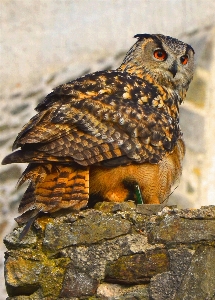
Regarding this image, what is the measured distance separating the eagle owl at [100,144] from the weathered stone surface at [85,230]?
25 centimetres

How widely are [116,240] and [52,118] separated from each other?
2.82 ft

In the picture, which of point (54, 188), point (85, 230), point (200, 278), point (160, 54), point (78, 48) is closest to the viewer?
point (200, 278)

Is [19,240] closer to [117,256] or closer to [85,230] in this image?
[85,230]

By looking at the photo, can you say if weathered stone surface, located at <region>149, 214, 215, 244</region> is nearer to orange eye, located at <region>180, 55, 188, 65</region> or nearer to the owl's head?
the owl's head

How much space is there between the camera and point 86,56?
7.39m

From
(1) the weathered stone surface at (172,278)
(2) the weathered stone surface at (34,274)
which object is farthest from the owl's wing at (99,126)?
(1) the weathered stone surface at (172,278)

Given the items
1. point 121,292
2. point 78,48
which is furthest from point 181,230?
point 78,48

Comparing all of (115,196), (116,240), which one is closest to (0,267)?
(115,196)

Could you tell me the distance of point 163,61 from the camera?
518cm

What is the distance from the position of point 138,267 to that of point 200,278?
25 centimetres

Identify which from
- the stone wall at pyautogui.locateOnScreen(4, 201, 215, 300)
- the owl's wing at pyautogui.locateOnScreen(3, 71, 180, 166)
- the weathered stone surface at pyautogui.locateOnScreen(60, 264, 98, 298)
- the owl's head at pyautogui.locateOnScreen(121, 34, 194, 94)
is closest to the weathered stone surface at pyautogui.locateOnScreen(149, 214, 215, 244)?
the stone wall at pyautogui.locateOnScreen(4, 201, 215, 300)

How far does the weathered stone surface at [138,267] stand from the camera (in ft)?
10.8

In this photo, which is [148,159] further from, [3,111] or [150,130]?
[3,111]

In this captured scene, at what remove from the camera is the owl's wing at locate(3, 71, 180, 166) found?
12.8 feet
